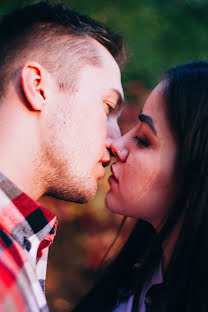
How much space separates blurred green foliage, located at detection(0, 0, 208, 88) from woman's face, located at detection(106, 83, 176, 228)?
138 cm

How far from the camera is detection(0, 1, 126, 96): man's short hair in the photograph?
1.61 m

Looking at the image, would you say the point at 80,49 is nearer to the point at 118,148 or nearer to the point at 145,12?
the point at 118,148

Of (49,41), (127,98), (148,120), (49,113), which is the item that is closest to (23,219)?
(49,113)

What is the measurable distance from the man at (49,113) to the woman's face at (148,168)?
6.6 inches

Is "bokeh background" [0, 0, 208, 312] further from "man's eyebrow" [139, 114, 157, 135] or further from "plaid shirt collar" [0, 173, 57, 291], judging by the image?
"plaid shirt collar" [0, 173, 57, 291]

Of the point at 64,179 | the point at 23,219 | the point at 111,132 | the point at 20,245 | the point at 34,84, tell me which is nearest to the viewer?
the point at 20,245

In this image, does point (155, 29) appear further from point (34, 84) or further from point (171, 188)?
point (171, 188)

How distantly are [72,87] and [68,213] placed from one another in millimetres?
1722

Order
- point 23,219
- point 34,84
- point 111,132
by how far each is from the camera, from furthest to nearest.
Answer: point 111,132
point 34,84
point 23,219

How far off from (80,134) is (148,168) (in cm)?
41

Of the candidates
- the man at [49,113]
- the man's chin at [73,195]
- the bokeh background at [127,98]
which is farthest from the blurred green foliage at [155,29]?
the man's chin at [73,195]

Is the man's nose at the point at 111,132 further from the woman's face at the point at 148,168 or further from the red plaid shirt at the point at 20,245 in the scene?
the red plaid shirt at the point at 20,245

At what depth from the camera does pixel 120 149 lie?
1.68m

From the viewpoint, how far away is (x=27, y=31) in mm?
1701
